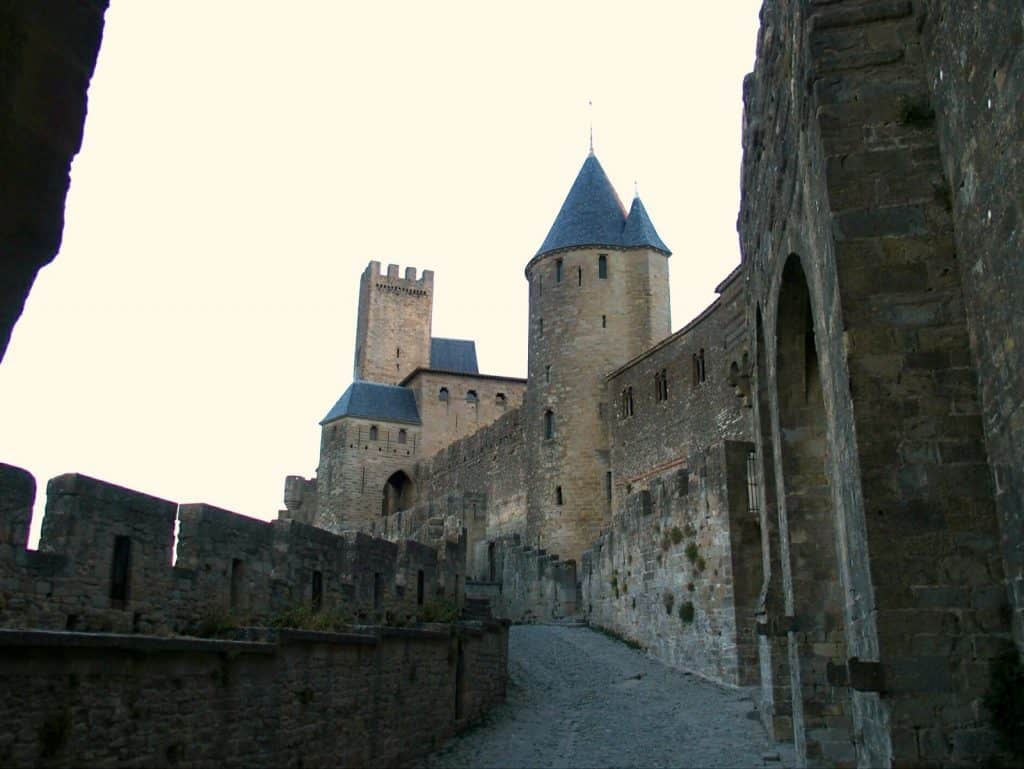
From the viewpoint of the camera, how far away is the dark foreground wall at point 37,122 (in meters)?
1.75

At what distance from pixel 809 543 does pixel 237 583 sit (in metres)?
6.60

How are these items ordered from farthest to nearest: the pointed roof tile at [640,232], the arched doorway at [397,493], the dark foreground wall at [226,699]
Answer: the arched doorway at [397,493], the pointed roof tile at [640,232], the dark foreground wall at [226,699]

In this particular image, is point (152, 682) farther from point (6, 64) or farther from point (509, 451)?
point (509, 451)

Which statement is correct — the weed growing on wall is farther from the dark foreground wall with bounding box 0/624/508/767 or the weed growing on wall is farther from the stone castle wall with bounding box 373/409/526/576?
the stone castle wall with bounding box 373/409/526/576

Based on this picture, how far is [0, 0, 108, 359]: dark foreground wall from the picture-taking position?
1.75 meters

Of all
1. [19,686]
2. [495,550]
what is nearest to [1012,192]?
[19,686]

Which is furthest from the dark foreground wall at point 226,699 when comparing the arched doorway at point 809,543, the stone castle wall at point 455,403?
the stone castle wall at point 455,403

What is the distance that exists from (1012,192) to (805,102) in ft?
8.06

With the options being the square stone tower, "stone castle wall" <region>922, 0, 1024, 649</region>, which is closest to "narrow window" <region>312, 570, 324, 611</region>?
"stone castle wall" <region>922, 0, 1024, 649</region>

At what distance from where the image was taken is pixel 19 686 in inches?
251

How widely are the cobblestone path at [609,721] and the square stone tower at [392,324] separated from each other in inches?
1661

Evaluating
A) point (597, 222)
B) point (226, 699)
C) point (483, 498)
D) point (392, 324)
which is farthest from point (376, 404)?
point (226, 699)

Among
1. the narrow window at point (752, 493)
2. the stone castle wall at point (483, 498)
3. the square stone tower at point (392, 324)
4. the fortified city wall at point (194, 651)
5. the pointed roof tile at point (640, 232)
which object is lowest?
the fortified city wall at point (194, 651)

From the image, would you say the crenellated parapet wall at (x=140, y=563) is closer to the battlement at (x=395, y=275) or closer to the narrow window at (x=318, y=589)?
the narrow window at (x=318, y=589)
